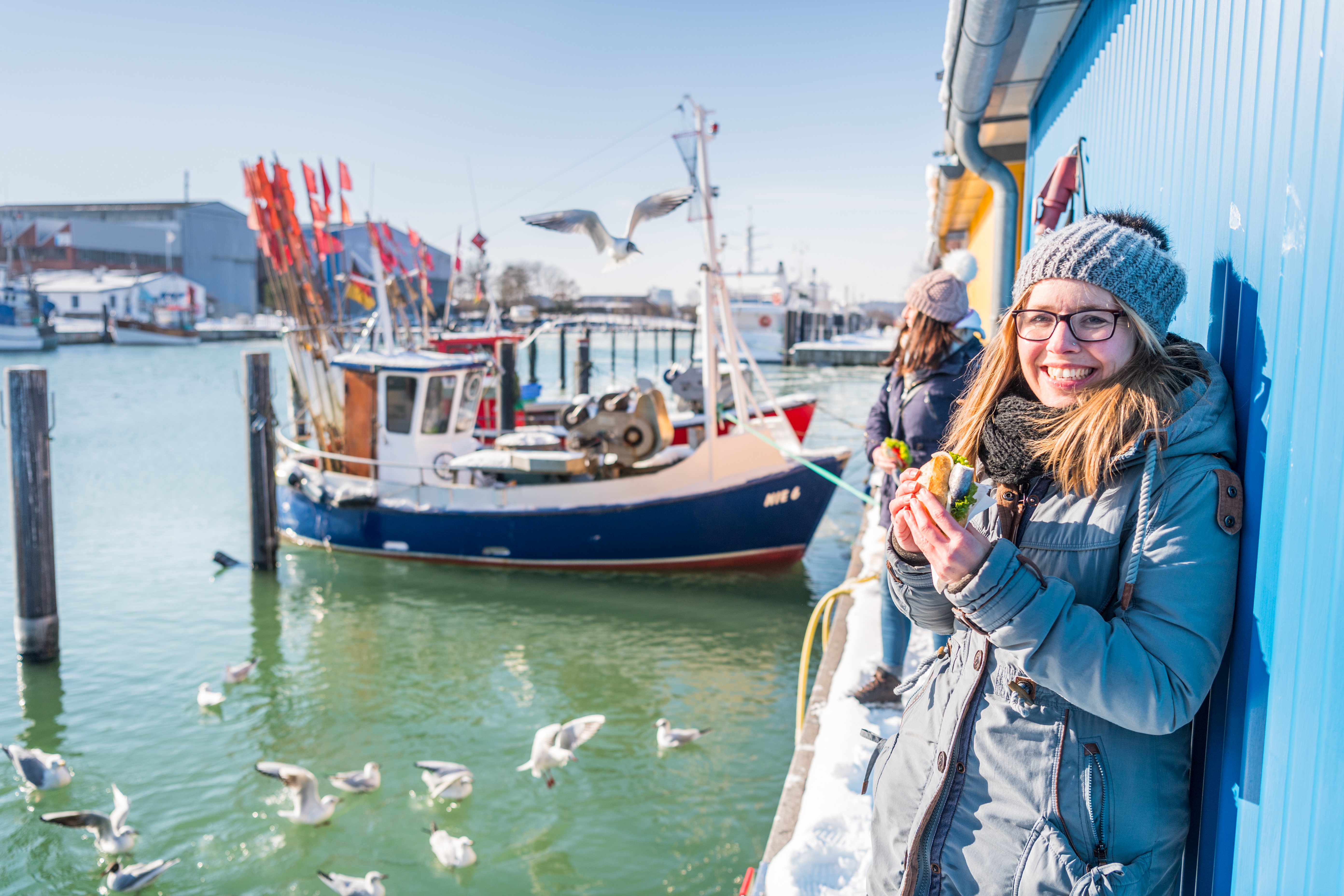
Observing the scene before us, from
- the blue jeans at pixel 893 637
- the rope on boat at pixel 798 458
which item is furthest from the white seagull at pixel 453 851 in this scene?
the rope on boat at pixel 798 458

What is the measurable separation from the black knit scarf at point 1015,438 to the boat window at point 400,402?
9.61 meters

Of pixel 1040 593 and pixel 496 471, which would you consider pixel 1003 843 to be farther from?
pixel 496 471

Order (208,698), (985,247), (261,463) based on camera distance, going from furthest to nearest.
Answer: (261,463) < (985,247) < (208,698)

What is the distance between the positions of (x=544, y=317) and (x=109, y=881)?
71.9m

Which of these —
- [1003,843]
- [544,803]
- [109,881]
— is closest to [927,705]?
[1003,843]

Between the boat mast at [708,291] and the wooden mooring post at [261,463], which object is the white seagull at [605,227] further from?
the wooden mooring post at [261,463]

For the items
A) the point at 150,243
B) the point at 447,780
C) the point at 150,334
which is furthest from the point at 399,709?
the point at 150,243

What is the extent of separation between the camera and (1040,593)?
4.37 ft

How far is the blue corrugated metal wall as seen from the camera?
48.3 inches

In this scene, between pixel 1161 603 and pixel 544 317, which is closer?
pixel 1161 603

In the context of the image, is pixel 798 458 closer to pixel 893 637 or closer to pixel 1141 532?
pixel 893 637

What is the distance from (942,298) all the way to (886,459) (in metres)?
0.62

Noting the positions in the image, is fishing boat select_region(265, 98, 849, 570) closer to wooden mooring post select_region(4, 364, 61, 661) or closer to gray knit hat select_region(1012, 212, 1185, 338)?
wooden mooring post select_region(4, 364, 61, 661)

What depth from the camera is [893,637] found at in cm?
393
